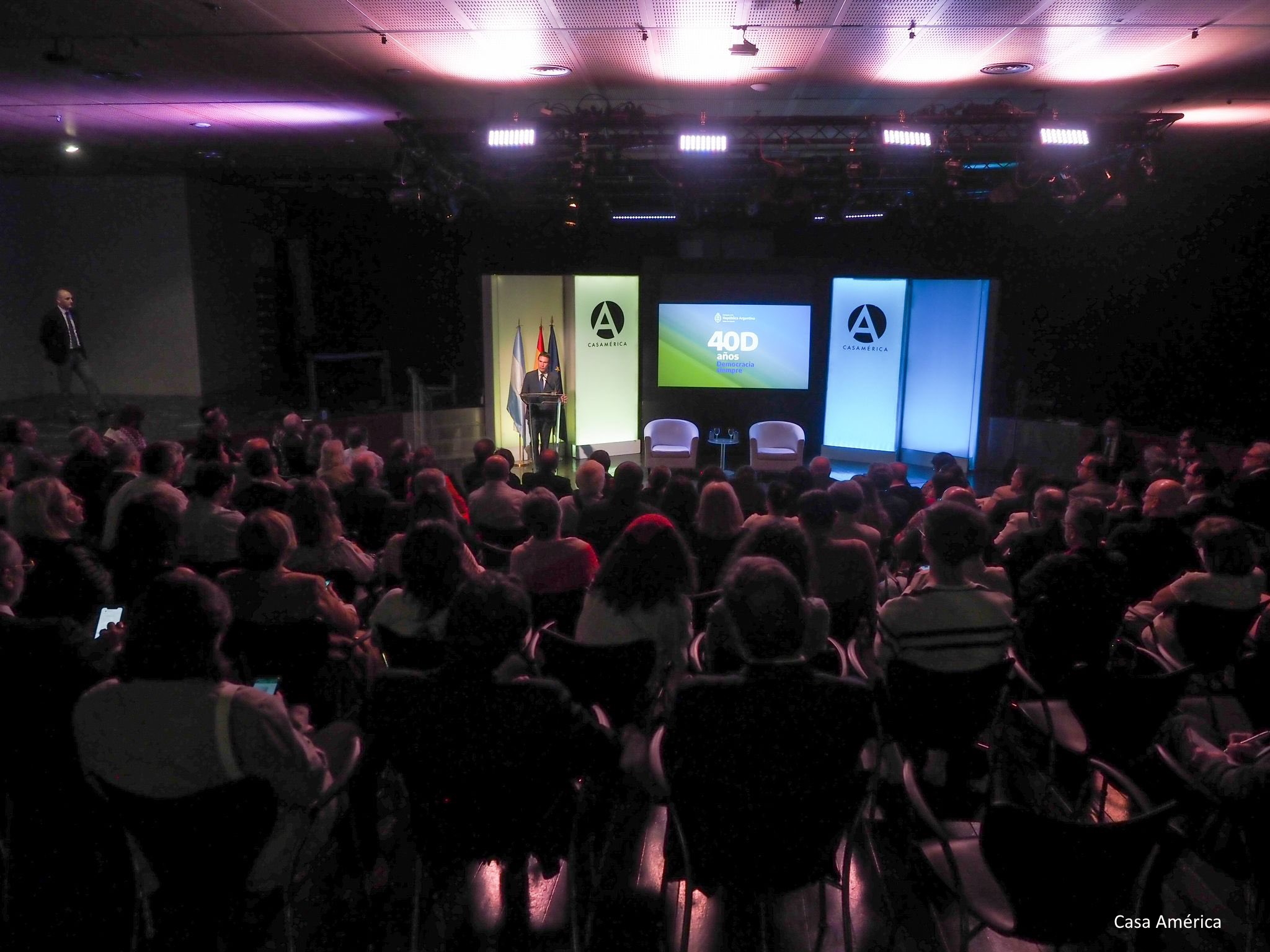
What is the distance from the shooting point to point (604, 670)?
115 inches

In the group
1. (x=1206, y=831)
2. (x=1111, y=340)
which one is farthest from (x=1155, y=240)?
(x=1206, y=831)

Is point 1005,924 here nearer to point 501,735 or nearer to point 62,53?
point 501,735

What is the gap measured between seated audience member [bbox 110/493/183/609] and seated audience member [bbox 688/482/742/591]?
2.39 m

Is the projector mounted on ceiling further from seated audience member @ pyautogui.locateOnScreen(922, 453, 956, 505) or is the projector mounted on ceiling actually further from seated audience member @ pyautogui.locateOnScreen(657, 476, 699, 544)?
seated audience member @ pyautogui.locateOnScreen(922, 453, 956, 505)

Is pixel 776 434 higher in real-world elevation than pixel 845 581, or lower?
lower

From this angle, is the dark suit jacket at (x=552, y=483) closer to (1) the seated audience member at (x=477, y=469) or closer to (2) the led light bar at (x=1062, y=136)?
(1) the seated audience member at (x=477, y=469)

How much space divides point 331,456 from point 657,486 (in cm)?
243

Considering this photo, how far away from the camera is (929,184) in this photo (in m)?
8.81

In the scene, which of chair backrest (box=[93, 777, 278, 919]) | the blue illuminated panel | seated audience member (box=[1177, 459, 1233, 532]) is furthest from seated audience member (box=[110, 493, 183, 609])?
the blue illuminated panel

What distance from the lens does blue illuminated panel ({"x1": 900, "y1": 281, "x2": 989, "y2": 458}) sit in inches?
426

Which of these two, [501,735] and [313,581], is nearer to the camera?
[501,735]

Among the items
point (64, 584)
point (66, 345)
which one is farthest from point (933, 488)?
point (66, 345)

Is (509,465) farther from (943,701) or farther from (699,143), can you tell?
(943,701)

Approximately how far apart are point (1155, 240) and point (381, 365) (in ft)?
35.1
